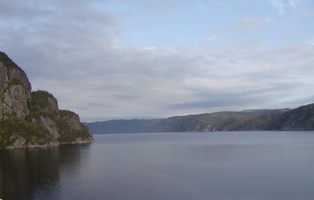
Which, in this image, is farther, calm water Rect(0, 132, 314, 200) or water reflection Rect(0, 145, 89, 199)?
water reflection Rect(0, 145, 89, 199)

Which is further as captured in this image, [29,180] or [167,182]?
[29,180]

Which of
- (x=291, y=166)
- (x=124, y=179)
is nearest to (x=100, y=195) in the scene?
(x=124, y=179)

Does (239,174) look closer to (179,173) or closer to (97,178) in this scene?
(179,173)

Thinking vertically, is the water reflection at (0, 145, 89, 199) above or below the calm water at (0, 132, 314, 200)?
above

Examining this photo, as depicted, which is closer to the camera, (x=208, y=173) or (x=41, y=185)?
(x=41, y=185)

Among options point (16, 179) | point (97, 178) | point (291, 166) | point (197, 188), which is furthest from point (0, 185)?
point (291, 166)

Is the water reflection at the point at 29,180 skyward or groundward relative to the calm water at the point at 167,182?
skyward

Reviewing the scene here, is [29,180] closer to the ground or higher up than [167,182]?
higher up

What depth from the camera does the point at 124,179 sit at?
294 ft

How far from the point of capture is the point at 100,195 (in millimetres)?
70062

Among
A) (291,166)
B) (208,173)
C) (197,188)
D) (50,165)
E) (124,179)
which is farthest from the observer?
(50,165)

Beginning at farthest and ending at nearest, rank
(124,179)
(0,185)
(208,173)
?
(208,173) → (124,179) → (0,185)

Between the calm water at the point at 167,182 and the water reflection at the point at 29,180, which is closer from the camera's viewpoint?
the calm water at the point at 167,182

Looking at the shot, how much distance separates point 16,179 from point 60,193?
24.7 meters
